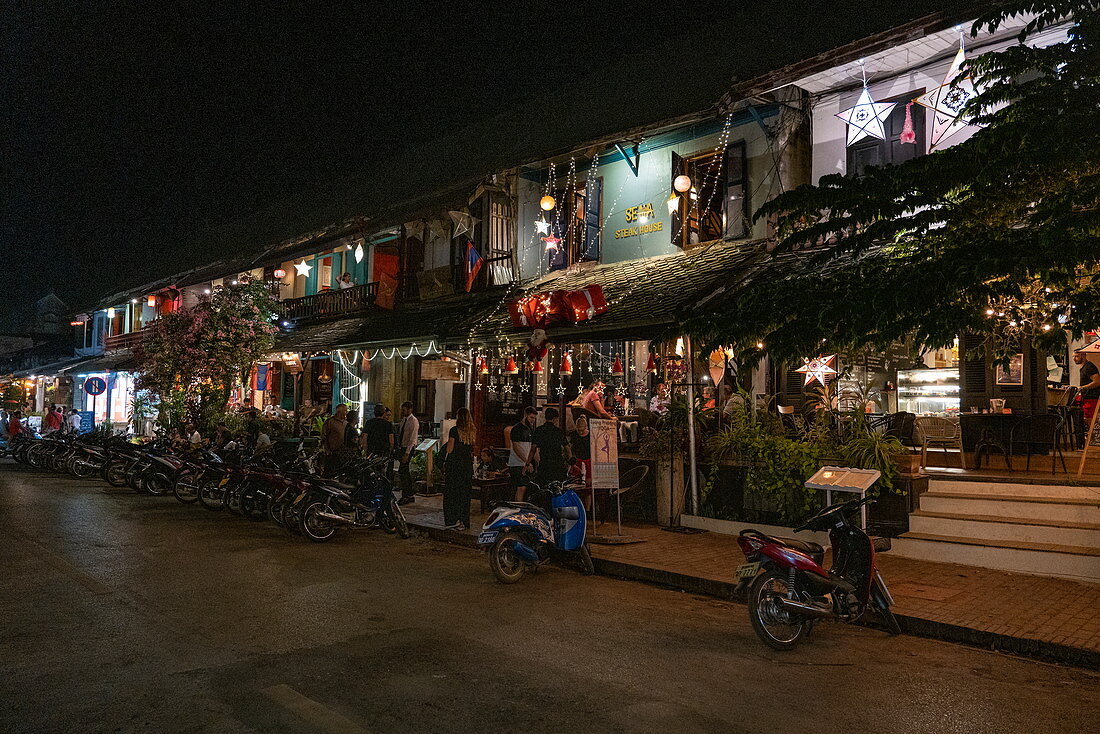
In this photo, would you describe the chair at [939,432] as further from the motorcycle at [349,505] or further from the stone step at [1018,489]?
the motorcycle at [349,505]

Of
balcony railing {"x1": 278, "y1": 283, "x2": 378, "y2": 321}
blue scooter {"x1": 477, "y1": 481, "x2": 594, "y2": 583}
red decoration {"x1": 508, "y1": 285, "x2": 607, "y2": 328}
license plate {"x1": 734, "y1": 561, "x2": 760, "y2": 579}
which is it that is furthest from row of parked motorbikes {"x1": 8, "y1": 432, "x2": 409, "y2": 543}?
license plate {"x1": 734, "y1": 561, "x2": 760, "y2": 579}

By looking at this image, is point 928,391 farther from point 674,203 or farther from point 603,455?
point 603,455

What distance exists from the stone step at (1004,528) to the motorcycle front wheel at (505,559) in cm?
533

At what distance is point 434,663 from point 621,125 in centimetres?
1192

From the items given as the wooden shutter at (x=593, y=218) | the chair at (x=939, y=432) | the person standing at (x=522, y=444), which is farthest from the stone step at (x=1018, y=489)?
the wooden shutter at (x=593, y=218)

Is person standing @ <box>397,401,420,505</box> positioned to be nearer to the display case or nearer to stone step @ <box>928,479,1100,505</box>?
stone step @ <box>928,479,1100,505</box>

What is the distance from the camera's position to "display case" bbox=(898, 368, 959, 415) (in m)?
14.6

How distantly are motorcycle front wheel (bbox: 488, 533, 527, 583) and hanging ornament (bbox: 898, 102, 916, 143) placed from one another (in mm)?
8687

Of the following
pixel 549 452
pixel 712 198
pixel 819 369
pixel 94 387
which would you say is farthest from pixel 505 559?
pixel 94 387

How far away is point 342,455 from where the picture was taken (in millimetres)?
13305

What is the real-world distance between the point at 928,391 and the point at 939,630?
9333 mm

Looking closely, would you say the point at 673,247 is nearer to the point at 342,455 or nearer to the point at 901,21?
the point at 901,21

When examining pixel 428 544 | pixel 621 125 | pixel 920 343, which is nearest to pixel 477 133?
pixel 621 125

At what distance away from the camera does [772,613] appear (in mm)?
6168
